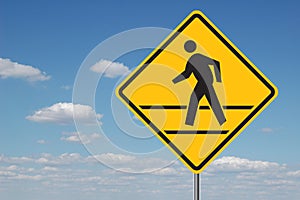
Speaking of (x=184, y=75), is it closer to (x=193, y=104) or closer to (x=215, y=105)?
(x=193, y=104)

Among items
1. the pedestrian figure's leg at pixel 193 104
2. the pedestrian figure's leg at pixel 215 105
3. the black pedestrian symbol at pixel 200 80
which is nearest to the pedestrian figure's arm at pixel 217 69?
the black pedestrian symbol at pixel 200 80

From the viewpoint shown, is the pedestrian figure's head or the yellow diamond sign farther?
the pedestrian figure's head

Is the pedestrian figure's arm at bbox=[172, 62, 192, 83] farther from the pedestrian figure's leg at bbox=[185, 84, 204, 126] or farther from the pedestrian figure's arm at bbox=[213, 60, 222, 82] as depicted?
the pedestrian figure's arm at bbox=[213, 60, 222, 82]

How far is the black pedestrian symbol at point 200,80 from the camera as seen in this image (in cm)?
627

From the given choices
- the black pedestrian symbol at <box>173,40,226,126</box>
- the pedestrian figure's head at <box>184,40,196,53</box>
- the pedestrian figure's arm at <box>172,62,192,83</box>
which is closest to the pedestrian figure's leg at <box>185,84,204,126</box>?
the black pedestrian symbol at <box>173,40,226,126</box>

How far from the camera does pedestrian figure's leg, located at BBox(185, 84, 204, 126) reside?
6.23 metres

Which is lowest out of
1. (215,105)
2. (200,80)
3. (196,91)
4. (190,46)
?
(215,105)

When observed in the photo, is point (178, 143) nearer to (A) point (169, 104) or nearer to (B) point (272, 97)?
(A) point (169, 104)

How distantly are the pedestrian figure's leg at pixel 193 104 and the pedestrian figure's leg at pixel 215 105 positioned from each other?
90mm

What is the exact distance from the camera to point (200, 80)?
6332mm

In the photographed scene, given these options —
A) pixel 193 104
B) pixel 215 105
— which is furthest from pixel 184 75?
pixel 215 105

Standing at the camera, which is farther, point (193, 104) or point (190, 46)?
point (190, 46)

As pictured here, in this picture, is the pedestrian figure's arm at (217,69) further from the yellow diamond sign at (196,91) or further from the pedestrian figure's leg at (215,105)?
the pedestrian figure's leg at (215,105)

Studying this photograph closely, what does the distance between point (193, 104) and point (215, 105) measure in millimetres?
249
